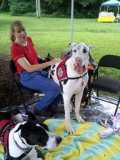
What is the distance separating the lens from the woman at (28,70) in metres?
5.02

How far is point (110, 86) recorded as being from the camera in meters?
5.33

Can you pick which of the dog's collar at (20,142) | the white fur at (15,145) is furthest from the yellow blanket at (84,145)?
the dog's collar at (20,142)

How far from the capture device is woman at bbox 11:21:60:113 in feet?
16.5

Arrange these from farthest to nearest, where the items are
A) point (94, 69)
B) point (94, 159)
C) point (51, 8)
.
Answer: point (51, 8)
point (94, 69)
point (94, 159)

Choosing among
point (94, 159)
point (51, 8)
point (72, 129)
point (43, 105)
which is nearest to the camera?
point (94, 159)

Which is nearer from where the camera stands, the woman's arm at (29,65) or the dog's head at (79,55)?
the dog's head at (79,55)

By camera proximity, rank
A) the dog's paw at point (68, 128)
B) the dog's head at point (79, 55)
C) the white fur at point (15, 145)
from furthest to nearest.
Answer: the dog's paw at point (68, 128) < the dog's head at point (79, 55) < the white fur at point (15, 145)

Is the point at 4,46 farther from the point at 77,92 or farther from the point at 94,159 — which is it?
the point at 94,159

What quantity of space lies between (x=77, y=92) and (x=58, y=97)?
346 mm

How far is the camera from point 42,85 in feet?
16.5

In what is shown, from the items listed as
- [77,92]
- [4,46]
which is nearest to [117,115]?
[77,92]

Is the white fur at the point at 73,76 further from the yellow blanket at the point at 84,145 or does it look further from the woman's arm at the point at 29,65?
the woman's arm at the point at 29,65

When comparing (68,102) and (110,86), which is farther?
(110,86)

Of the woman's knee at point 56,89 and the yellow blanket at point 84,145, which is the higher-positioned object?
the woman's knee at point 56,89
